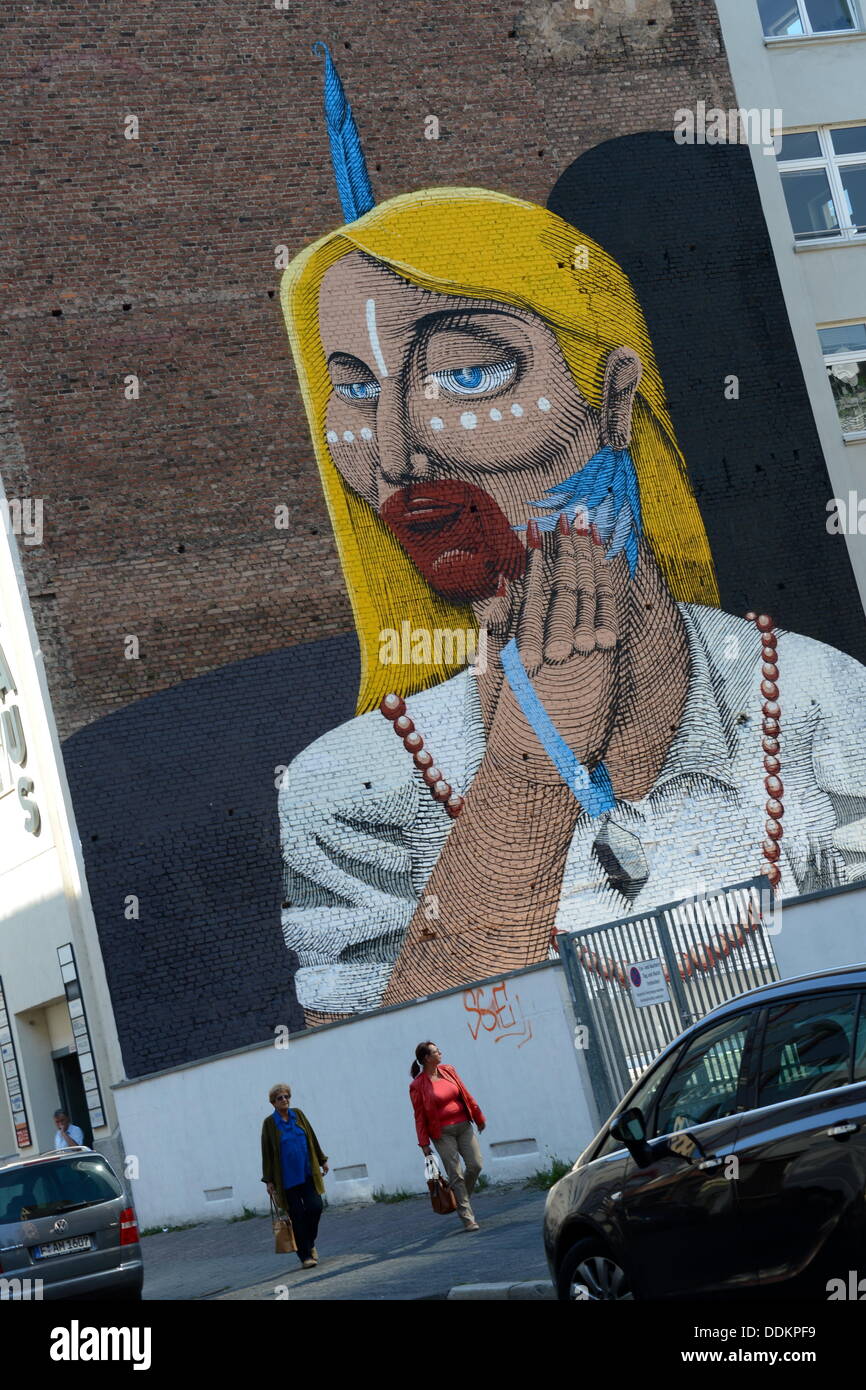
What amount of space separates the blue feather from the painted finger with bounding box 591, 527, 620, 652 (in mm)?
5969

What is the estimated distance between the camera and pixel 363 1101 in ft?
54.7

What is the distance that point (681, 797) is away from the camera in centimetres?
2234

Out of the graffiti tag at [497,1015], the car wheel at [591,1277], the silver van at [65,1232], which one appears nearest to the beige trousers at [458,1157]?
the graffiti tag at [497,1015]

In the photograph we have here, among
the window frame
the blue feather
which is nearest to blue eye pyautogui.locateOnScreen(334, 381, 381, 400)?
the blue feather

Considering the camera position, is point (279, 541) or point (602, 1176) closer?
point (602, 1176)

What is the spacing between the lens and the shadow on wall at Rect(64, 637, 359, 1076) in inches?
800

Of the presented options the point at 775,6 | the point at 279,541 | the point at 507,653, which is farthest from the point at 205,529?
the point at 775,6

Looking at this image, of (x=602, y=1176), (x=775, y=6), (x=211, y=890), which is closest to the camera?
(x=602, y=1176)

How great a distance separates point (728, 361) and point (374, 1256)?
1582 centimetres

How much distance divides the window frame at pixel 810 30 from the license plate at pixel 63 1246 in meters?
21.3

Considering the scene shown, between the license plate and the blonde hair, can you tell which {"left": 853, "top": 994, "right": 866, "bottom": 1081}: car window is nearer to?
the license plate

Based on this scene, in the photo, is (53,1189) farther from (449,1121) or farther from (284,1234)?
(449,1121)

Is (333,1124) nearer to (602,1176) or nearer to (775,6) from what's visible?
(602,1176)
